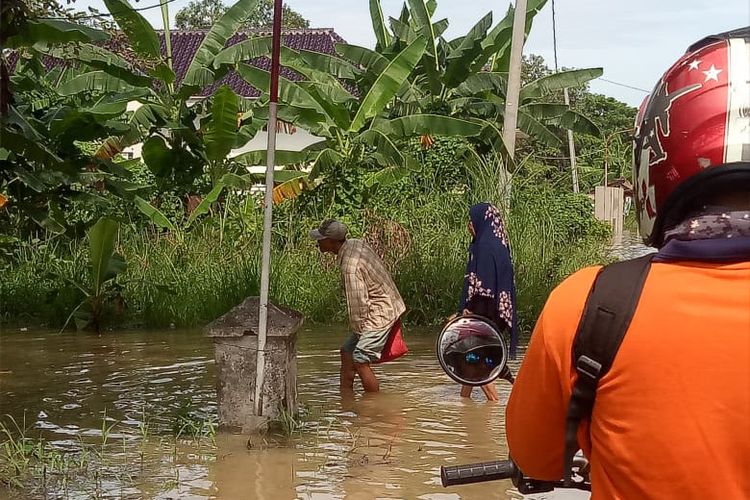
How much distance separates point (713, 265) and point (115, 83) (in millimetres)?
14460

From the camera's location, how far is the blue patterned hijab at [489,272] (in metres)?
8.24

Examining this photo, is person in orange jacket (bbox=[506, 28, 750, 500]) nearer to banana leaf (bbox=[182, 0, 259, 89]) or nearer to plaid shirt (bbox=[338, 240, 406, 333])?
plaid shirt (bbox=[338, 240, 406, 333])

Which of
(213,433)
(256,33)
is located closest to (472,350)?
(213,433)

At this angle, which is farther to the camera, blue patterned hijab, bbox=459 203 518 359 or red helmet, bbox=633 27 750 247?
blue patterned hijab, bbox=459 203 518 359

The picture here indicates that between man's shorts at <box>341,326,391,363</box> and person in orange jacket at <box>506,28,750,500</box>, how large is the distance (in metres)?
6.68

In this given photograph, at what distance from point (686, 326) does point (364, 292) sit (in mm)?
Answer: 6739

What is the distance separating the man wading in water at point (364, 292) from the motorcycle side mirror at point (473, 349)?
233 inches

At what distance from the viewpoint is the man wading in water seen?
8.19 metres

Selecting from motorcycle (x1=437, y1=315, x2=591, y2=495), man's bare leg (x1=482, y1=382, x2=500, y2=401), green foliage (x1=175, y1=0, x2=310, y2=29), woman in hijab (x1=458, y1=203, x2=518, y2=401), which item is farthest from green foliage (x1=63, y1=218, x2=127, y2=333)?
green foliage (x1=175, y1=0, x2=310, y2=29)

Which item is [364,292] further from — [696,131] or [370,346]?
[696,131]

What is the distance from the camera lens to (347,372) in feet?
28.2

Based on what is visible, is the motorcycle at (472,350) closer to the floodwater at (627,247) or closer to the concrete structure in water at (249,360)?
the concrete structure in water at (249,360)

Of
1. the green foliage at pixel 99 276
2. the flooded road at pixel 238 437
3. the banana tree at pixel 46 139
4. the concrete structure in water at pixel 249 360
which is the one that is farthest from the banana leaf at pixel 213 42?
the concrete structure in water at pixel 249 360

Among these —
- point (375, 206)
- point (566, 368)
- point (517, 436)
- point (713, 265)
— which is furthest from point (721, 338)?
point (375, 206)
